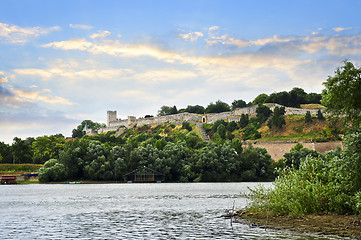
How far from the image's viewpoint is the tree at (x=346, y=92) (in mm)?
18984

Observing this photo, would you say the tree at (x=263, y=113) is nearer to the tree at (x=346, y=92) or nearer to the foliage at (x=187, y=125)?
the foliage at (x=187, y=125)

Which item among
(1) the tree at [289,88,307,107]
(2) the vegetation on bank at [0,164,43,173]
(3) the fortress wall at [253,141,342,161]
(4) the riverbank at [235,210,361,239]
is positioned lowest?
(4) the riverbank at [235,210,361,239]

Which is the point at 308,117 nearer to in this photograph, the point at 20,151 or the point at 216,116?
the point at 216,116

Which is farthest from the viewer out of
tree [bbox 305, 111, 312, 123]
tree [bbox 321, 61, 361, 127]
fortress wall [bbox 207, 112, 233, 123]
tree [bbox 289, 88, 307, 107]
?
fortress wall [bbox 207, 112, 233, 123]

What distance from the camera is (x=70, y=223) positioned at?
2662 cm

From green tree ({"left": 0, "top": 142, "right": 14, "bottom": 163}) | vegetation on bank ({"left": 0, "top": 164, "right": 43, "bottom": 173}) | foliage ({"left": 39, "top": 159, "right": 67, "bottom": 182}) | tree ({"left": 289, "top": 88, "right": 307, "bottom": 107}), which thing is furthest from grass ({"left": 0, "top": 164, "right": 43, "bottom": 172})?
tree ({"left": 289, "top": 88, "right": 307, "bottom": 107})

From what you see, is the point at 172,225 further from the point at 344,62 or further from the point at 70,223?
the point at 344,62

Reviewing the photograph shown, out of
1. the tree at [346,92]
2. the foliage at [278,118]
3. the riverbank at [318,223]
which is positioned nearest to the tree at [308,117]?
the foliage at [278,118]

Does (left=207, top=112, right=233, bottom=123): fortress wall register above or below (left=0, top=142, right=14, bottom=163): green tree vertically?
above

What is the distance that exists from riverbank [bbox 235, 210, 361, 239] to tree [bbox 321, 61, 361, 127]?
4884 mm

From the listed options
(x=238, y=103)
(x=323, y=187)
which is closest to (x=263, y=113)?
(x=238, y=103)

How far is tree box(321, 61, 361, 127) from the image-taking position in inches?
747

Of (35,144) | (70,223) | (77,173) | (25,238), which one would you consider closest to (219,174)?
(77,173)

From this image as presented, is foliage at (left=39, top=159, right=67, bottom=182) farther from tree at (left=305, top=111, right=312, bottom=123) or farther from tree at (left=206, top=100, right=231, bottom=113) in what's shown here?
tree at (left=206, top=100, right=231, bottom=113)
